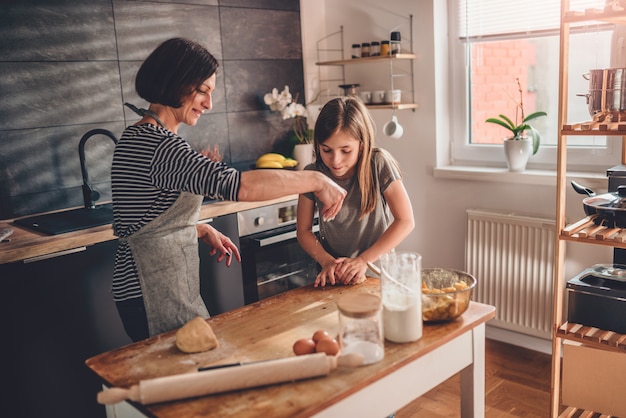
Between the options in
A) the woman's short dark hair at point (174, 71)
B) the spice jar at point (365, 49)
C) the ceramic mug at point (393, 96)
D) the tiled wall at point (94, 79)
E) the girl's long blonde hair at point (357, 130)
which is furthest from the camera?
the spice jar at point (365, 49)

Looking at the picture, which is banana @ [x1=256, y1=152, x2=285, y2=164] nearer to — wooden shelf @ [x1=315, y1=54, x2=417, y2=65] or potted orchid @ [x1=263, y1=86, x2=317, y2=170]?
potted orchid @ [x1=263, y1=86, x2=317, y2=170]

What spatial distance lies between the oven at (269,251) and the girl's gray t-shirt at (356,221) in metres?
0.96

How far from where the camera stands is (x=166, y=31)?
3029 mm

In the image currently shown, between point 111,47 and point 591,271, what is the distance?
2.32 meters

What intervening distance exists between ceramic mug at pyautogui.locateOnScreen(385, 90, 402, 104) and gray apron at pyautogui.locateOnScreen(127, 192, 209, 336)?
177cm

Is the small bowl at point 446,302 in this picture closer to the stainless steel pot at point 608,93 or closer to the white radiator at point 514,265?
the stainless steel pot at point 608,93

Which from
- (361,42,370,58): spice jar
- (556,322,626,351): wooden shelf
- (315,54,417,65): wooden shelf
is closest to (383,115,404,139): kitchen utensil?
(315,54,417,65): wooden shelf

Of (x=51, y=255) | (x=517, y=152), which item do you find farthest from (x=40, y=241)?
(x=517, y=152)

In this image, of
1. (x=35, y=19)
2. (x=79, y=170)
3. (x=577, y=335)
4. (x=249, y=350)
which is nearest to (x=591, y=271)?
(x=577, y=335)

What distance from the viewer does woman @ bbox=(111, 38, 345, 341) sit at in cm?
140

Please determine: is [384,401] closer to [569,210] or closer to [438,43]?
[569,210]

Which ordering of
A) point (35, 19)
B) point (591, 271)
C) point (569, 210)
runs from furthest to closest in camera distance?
point (569, 210) < point (35, 19) < point (591, 271)

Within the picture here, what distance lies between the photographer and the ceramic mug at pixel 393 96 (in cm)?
317

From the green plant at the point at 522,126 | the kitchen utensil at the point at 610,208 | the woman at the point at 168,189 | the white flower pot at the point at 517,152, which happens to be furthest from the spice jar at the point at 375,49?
the woman at the point at 168,189
